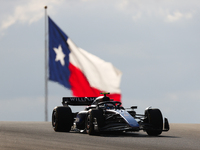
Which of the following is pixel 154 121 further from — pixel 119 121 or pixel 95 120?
pixel 95 120

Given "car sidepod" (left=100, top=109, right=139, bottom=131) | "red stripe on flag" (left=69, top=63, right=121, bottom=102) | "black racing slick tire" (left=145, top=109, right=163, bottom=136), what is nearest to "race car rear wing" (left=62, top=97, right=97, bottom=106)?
"car sidepod" (left=100, top=109, right=139, bottom=131)

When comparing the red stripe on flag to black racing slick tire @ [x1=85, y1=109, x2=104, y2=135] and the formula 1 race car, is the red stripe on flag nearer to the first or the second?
the formula 1 race car

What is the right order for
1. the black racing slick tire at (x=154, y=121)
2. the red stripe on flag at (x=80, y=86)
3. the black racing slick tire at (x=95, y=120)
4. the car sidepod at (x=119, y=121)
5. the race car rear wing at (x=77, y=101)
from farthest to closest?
the red stripe on flag at (x=80, y=86) < the race car rear wing at (x=77, y=101) < the black racing slick tire at (x=154, y=121) < the black racing slick tire at (x=95, y=120) < the car sidepod at (x=119, y=121)

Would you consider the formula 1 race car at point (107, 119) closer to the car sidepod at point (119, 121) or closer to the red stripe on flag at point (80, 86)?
the car sidepod at point (119, 121)

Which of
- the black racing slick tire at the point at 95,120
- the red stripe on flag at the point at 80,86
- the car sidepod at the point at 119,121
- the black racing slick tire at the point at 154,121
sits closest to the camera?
the car sidepod at the point at 119,121

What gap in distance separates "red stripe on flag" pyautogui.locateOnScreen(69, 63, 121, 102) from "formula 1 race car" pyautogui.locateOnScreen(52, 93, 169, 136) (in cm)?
886

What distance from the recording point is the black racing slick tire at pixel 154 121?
53.9ft

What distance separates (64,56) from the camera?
1189 inches

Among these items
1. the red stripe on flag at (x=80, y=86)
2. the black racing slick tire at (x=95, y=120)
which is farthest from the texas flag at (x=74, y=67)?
the black racing slick tire at (x=95, y=120)

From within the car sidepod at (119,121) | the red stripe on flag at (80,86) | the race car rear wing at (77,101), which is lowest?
the car sidepod at (119,121)

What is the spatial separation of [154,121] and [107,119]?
5.89 ft

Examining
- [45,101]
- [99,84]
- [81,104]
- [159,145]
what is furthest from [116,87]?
[159,145]

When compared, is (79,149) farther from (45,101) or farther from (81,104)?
(45,101)

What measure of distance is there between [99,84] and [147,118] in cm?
1273
